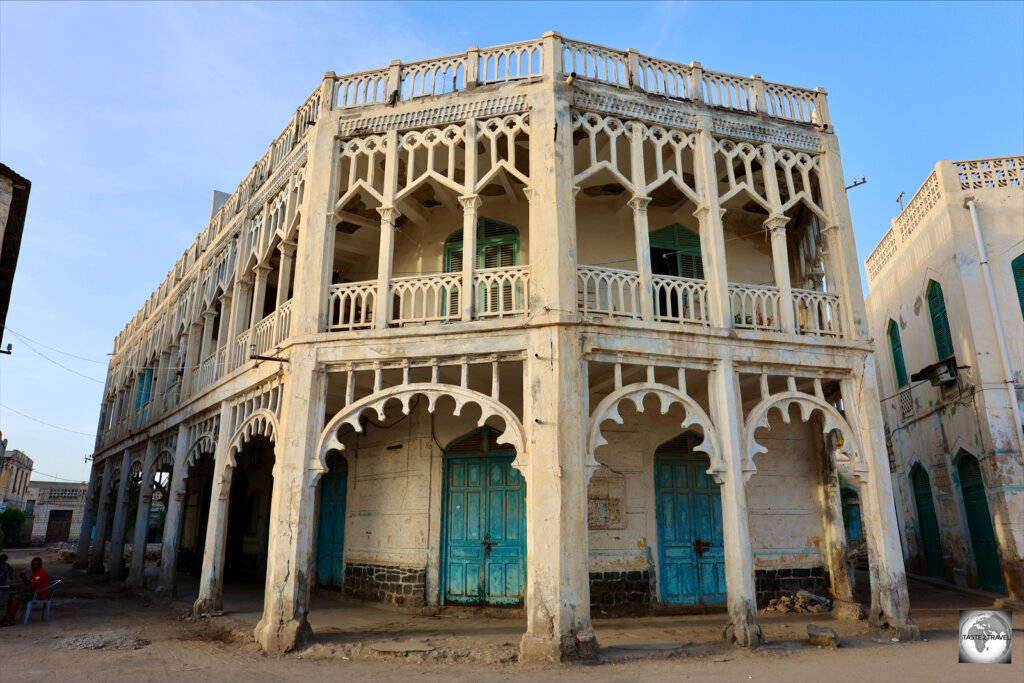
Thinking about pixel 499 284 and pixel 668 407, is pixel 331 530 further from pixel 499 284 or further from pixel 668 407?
pixel 668 407

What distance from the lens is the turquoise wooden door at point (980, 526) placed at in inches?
524

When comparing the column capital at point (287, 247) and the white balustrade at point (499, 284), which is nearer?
the white balustrade at point (499, 284)

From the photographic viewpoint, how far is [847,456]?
380 inches

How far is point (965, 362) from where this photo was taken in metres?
Answer: 14.0

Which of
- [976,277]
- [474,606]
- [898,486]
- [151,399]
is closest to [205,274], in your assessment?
[151,399]

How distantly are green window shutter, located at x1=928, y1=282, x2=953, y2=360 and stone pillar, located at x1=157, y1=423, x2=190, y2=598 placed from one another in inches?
686

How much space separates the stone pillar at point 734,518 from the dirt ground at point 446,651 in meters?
0.32

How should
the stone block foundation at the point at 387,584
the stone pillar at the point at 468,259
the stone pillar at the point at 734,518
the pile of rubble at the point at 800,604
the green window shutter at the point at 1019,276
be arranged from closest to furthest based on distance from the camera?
the stone pillar at the point at 734,518 → the stone pillar at the point at 468,259 → the pile of rubble at the point at 800,604 → the stone block foundation at the point at 387,584 → the green window shutter at the point at 1019,276

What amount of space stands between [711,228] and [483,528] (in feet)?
20.7

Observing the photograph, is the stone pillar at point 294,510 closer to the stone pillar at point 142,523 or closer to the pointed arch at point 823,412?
the pointed arch at point 823,412

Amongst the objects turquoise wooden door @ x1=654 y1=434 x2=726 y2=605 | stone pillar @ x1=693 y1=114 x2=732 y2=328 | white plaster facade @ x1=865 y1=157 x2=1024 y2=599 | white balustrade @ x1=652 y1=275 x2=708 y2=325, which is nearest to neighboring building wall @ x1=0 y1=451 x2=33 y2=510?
turquoise wooden door @ x1=654 y1=434 x2=726 y2=605

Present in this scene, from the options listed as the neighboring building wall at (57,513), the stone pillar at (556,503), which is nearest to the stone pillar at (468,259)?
the stone pillar at (556,503)

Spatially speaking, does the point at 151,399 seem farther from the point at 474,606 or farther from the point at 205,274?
the point at 474,606

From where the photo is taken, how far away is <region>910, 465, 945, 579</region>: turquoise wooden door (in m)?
15.9
